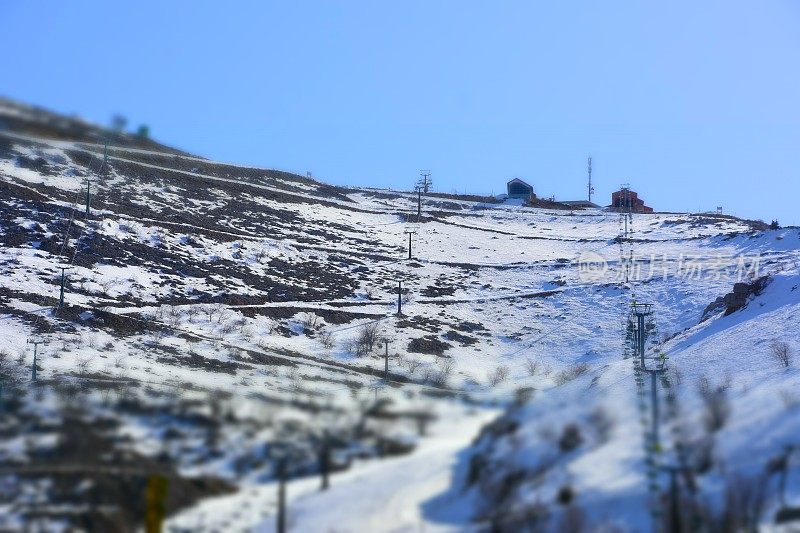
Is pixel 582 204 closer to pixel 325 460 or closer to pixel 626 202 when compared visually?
pixel 626 202

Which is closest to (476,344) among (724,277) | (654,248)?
(724,277)

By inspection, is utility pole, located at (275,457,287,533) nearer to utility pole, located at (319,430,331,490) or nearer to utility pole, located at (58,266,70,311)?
utility pole, located at (319,430,331,490)

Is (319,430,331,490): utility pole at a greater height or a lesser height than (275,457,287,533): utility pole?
greater

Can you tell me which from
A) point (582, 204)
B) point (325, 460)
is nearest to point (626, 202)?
point (582, 204)

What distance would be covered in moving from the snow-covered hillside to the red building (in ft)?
16.8

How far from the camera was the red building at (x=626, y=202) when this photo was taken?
8062 centimetres

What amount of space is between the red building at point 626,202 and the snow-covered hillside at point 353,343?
5.11 meters

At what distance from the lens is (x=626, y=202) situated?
271 feet

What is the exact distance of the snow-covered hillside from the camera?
17.1 ft

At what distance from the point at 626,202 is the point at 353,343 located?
50.4 metres

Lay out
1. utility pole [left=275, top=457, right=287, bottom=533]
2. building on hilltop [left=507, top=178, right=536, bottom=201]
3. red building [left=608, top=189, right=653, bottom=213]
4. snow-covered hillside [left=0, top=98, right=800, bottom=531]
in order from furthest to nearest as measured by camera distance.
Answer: building on hilltop [left=507, top=178, right=536, bottom=201] → red building [left=608, top=189, right=653, bottom=213] → snow-covered hillside [left=0, top=98, right=800, bottom=531] → utility pole [left=275, top=457, right=287, bottom=533]

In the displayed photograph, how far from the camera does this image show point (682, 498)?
507 cm

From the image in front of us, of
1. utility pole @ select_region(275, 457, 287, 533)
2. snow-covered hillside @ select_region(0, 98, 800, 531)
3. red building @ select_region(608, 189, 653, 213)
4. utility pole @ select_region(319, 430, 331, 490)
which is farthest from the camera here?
red building @ select_region(608, 189, 653, 213)

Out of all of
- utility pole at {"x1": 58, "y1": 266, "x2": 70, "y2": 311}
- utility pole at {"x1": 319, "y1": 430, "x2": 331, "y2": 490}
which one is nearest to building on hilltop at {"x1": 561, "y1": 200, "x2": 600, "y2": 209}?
utility pole at {"x1": 58, "y1": 266, "x2": 70, "y2": 311}
